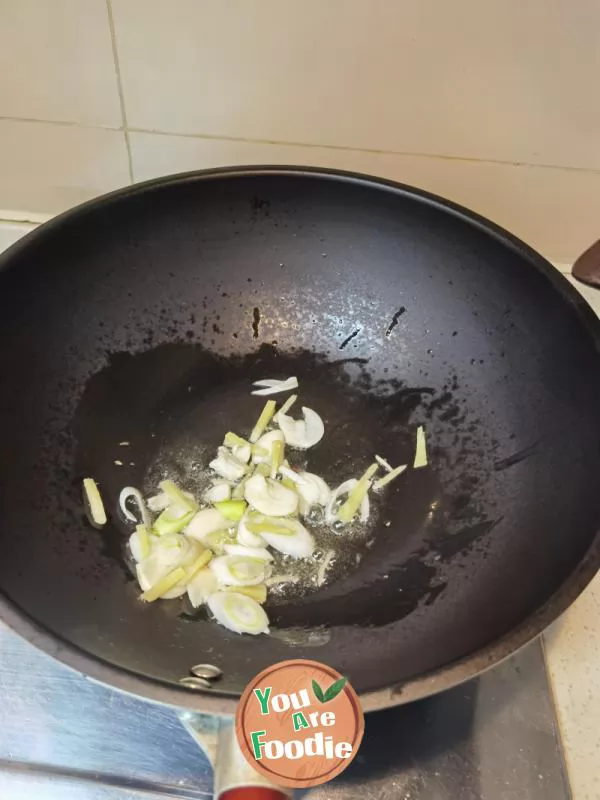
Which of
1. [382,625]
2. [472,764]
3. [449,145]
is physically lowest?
[472,764]

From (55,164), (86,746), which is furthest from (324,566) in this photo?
(55,164)

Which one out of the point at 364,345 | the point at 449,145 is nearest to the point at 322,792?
the point at 364,345

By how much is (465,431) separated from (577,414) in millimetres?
121

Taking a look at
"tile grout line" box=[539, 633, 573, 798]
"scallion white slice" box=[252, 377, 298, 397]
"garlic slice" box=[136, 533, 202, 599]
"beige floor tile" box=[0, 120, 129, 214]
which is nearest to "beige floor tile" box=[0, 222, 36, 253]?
"beige floor tile" box=[0, 120, 129, 214]

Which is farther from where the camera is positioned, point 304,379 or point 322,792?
point 304,379

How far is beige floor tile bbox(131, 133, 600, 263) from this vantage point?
85 centimetres

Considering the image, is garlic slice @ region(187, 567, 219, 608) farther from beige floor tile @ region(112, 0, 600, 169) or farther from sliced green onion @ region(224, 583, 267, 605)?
beige floor tile @ region(112, 0, 600, 169)

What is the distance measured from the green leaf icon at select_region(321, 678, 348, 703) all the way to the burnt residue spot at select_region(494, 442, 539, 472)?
293mm

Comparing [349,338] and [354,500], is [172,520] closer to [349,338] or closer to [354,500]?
[354,500]

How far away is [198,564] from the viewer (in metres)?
0.66

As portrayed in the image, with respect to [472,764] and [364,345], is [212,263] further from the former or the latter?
[472,764]

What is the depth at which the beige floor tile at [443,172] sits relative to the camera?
0.85 metres

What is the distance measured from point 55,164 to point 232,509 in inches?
18.8

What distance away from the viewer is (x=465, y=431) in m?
0.74
